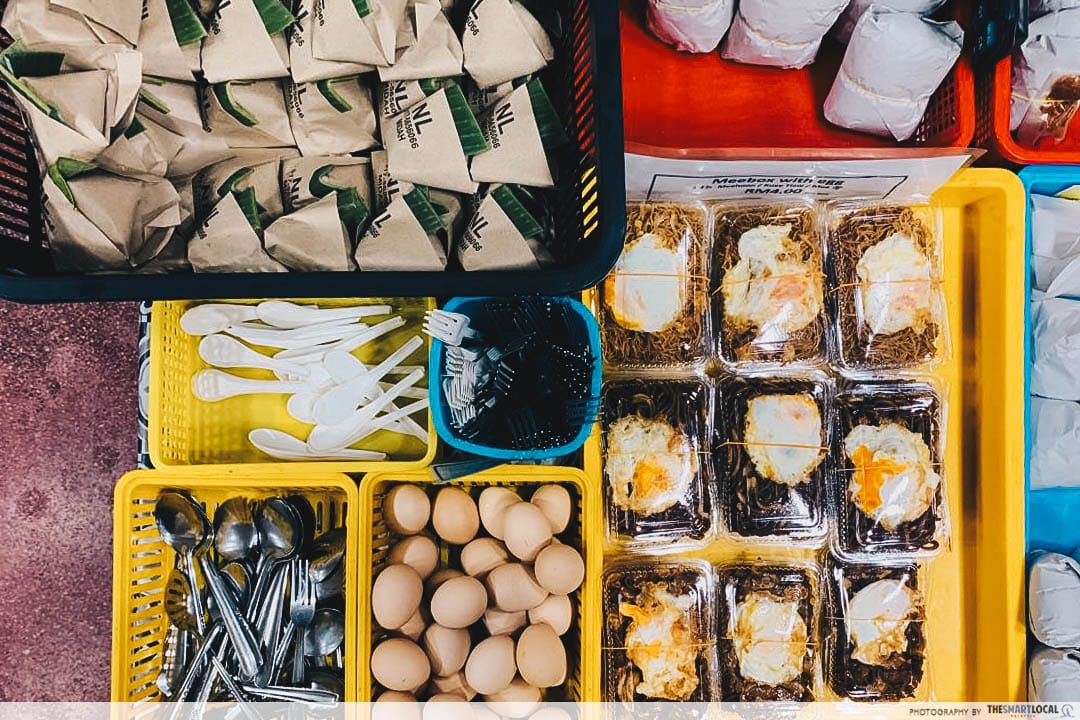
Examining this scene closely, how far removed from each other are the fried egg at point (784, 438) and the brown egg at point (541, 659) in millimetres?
463

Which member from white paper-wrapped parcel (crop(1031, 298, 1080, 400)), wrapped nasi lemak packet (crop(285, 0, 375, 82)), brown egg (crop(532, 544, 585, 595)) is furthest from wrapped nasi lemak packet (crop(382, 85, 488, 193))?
white paper-wrapped parcel (crop(1031, 298, 1080, 400))

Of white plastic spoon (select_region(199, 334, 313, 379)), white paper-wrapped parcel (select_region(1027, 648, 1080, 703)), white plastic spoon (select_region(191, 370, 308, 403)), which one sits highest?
white plastic spoon (select_region(199, 334, 313, 379))

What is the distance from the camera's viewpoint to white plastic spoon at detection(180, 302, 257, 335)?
1332 mm

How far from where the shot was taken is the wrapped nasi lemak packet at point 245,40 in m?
1.03

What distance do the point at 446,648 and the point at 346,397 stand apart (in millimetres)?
448

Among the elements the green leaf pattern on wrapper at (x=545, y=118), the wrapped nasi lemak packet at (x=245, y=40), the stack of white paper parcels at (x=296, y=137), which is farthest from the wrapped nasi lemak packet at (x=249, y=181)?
the green leaf pattern on wrapper at (x=545, y=118)

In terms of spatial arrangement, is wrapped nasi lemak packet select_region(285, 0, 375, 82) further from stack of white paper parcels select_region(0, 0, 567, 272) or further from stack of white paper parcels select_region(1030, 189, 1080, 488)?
stack of white paper parcels select_region(1030, 189, 1080, 488)

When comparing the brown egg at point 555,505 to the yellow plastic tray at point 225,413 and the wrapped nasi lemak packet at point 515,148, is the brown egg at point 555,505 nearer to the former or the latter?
the yellow plastic tray at point 225,413

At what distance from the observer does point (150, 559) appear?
135 cm

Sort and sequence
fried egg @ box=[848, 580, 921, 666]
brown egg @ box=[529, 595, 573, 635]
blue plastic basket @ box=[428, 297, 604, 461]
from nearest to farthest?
blue plastic basket @ box=[428, 297, 604, 461] < brown egg @ box=[529, 595, 573, 635] < fried egg @ box=[848, 580, 921, 666]

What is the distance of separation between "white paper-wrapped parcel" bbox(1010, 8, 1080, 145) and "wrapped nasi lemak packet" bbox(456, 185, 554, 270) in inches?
37.2

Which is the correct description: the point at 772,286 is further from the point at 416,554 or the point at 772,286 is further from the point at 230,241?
the point at 230,241

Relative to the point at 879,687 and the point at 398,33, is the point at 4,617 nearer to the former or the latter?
the point at 398,33

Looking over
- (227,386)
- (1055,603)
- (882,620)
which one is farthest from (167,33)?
(1055,603)
